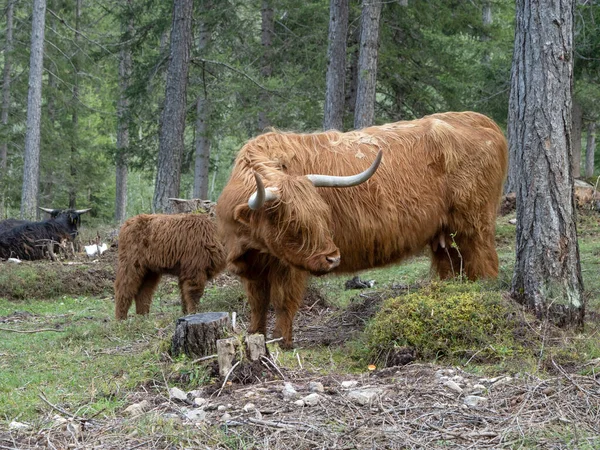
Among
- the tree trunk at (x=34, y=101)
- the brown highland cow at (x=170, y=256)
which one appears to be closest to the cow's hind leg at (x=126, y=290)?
the brown highland cow at (x=170, y=256)

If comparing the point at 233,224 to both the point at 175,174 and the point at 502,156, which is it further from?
the point at 175,174

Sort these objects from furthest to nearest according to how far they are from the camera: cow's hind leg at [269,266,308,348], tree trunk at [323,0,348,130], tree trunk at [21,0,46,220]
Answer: tree trunk at [21,0,46,220] < tree trunk at [323,0,348,130] < cow's hind leg at [269,266,308,348]

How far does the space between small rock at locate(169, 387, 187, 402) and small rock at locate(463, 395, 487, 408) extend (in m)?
1.86

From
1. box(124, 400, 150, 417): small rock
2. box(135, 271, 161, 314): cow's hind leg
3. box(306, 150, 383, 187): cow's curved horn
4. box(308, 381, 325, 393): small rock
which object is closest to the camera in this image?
box(124, 400, 150, 417): small rock

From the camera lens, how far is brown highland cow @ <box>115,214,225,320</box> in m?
10.1

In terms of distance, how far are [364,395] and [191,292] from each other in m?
5.34

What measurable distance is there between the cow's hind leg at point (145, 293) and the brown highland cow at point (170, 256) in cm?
3

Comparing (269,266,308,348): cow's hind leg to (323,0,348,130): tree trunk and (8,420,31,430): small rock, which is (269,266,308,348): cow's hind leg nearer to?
(8,420,31,430): small rock

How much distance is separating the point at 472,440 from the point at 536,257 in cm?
268

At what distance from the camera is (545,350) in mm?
6004

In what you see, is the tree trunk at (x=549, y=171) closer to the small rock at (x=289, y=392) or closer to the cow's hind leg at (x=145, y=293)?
the small rock at (x=289, y=392)

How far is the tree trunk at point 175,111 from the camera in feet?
54.5

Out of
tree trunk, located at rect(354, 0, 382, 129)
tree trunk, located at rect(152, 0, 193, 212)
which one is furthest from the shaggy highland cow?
tree trunk, located at rect(152, 0, 193, 212)

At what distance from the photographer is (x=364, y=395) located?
16.5 feet
